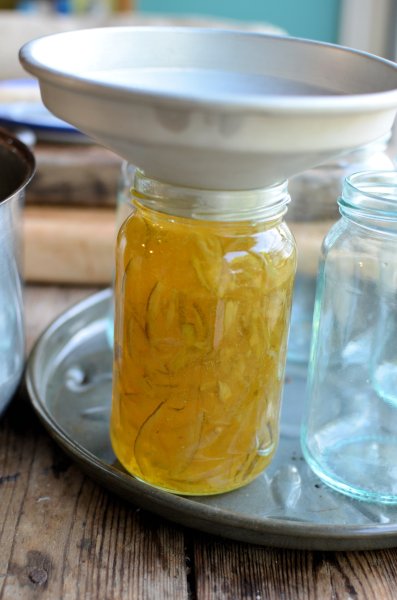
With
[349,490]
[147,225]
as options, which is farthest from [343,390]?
[147,225]

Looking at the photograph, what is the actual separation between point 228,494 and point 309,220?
0.32 metres

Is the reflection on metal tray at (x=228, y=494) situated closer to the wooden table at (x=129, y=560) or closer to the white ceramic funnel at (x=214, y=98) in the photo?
the wooden table at (x=129, y=560)

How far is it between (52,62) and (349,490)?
0.31 m

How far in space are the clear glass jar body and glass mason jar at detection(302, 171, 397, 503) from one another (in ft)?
0.40

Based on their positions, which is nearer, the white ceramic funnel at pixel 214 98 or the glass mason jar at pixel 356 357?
the white ceramic funnel at pixel 214 98

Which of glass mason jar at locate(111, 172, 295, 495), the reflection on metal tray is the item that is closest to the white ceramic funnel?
glass mason jar at locate(111, 172, 295, 495)

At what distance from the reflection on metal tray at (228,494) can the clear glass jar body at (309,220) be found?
0.05 metres

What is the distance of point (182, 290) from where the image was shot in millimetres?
445

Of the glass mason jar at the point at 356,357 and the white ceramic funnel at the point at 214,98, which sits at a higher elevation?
the white ceramic funnel at the point at 214,98

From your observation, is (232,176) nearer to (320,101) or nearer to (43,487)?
(320,101)

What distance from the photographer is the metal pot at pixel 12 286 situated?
478 mm

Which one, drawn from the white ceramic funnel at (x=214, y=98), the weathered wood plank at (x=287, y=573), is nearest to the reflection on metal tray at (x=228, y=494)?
the weathered wood plank at (x=287, y=573)

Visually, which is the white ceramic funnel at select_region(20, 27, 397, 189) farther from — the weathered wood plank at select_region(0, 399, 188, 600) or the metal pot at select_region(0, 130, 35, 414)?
the weathered wood plank at select_region(0, 399, 188, 600)

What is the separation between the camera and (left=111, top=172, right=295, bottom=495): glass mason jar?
44 cm
